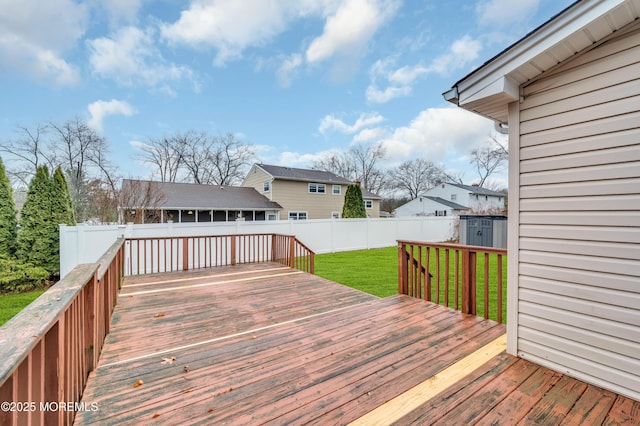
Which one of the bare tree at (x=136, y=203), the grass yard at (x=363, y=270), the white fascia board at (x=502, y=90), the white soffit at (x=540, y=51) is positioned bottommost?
the grass yard at (x=363, y=270)

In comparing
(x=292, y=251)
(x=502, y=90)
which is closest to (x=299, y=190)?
(x=292, y=251)

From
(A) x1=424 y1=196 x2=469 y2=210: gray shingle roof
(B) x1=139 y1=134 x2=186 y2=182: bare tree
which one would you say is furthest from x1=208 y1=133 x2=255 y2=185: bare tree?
(A) x1=424 y1=196 x2=469 y2=210: gray shingle roof

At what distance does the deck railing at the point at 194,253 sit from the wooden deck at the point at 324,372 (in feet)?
9.73

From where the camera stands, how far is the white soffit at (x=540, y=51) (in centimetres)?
186

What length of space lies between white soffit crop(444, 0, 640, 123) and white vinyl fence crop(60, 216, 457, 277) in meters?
6.63

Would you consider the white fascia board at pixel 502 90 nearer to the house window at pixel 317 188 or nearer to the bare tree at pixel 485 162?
the house window at pixel 317 188

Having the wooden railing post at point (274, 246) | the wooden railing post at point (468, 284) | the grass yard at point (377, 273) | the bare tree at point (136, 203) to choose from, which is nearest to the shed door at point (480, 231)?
the grass yard at point (377, 273)

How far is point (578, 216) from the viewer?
2.17m

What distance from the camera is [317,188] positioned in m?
19.1

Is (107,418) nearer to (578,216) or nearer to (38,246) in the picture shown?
(578,216)

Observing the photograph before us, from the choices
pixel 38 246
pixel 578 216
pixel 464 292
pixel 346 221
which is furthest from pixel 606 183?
pixel 38 246

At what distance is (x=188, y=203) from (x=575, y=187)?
15.9 meters

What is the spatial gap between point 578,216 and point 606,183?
0.29 m

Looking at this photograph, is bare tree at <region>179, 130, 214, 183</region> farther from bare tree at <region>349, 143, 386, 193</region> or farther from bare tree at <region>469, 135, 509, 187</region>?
bare tree at <region>469, 135, 509, 187</region>
